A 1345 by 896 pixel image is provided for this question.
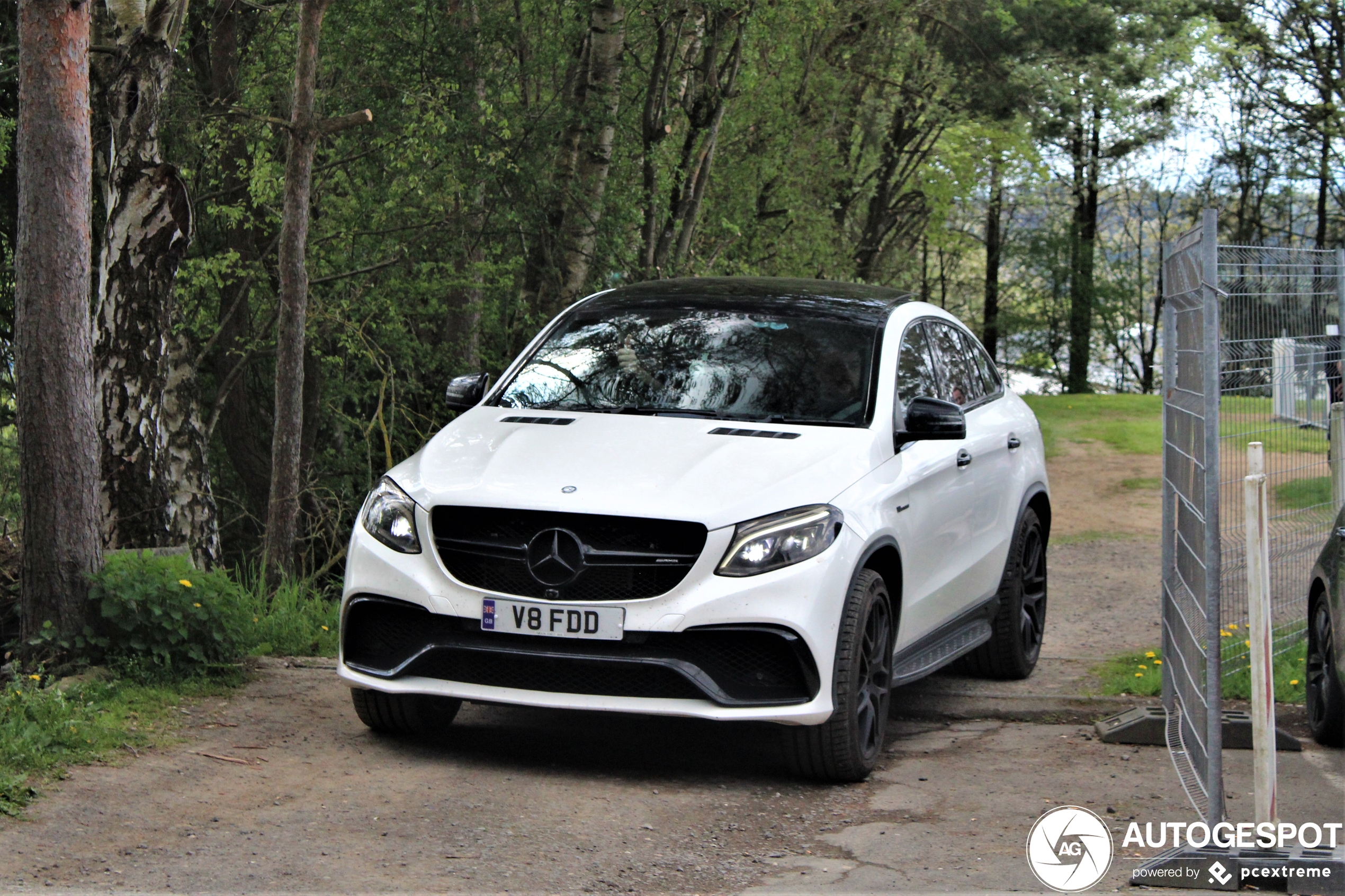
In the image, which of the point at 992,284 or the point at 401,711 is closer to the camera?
the point at 401,711

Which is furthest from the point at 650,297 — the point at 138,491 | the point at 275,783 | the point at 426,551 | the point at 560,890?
the point at 138,491

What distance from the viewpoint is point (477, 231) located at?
48.5 ft

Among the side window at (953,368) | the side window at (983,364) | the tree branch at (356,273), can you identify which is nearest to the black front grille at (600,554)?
the side window at (953,368)

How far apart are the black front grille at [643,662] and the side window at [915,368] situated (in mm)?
1529

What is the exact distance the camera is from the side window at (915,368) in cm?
662

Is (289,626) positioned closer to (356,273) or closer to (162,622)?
(162,622)

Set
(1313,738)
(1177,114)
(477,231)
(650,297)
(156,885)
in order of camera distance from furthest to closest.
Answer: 1. (1177,114)
2. (477,231)
3. (650,297)
4. (1313,738)
5. (156,885)

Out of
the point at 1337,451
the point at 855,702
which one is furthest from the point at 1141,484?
the point at 855,702

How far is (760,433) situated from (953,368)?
6.25ft

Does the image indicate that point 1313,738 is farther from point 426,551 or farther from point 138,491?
point 138,491

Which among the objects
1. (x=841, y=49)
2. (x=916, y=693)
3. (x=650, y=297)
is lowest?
(x=916, y=693)

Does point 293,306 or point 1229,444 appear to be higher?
point 293,306

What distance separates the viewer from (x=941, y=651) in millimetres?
6801

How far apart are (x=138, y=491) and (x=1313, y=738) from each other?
8.38m
